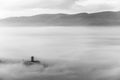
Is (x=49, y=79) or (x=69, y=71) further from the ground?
(x=69, y=71)

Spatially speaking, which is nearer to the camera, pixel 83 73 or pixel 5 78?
pixel 5 78

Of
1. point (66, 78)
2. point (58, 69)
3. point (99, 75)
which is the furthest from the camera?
point (58, 69)

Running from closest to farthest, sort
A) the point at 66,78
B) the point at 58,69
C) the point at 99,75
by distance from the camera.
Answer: the point at 66,78 → the point at 99,75 → the point at 58,69

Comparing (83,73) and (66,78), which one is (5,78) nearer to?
(66,78)

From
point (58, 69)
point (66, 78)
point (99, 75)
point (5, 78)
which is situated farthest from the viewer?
point (58, 69)

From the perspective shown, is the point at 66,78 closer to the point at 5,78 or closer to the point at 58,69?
the point at 58,69

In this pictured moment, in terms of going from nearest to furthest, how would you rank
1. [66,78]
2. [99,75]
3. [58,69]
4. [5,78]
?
1. [5,78]
2. [66,78]
3. [99,75]
4. [58,69]

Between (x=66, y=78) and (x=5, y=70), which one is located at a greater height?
(x=5, y=70)

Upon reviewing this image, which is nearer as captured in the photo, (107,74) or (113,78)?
(113,78)

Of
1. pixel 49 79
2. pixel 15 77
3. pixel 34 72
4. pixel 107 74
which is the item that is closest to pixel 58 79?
pixel 49 79
